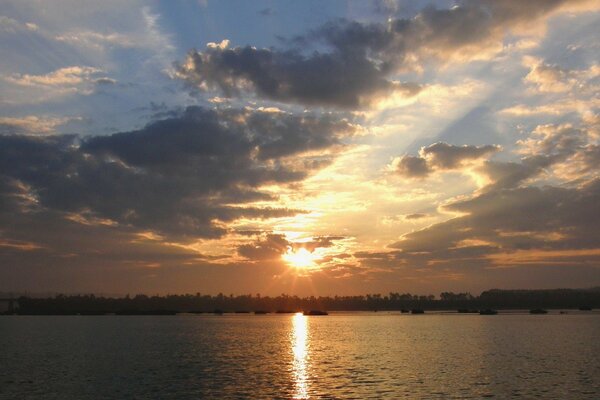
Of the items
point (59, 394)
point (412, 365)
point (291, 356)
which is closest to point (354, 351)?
point (291, 356)

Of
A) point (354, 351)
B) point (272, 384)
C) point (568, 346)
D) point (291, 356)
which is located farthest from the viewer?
point (568, 346)

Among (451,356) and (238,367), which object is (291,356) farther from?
(451,356)

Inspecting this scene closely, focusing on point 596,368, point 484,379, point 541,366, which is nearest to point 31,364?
point 484,379

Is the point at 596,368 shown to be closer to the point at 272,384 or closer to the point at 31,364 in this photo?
the point at 272,384

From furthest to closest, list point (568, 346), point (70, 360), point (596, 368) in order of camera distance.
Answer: point (568, 346) < point (70, 360) < point (596, 368)

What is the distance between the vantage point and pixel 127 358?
104m

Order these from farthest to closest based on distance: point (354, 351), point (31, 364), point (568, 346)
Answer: point (568, 346) → point (354, 351) → point (31, 364)

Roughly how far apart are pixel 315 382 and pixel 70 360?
169 feet

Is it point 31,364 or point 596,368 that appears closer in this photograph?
point 596,368

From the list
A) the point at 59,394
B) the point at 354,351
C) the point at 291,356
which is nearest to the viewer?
the point at 59,394

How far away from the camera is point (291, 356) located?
10831 centimetres

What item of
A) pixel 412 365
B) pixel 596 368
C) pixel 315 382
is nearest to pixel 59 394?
pixel 315 382

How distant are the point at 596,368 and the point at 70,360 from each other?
283 ft

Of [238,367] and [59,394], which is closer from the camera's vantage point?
[59,394]
